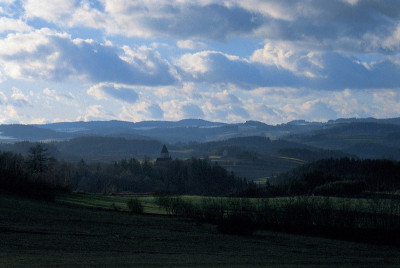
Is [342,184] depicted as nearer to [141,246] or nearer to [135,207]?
[135,207]

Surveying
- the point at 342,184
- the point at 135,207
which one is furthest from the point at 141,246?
the point at 342,184

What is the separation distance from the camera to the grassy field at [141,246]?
3200 cm

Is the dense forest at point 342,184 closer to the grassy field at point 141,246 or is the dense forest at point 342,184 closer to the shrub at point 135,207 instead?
the shrub at point 135,207

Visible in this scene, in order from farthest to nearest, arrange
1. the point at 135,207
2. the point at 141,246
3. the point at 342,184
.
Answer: the point at 342,184 → the point at 135,207 → the point at 141,246

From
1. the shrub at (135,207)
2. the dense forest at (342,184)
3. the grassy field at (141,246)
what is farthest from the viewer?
the dense forest at (342,184)

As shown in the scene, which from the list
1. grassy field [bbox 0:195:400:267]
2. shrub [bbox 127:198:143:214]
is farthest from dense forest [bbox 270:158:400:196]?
grassy field [bbox 0:195:400:267]

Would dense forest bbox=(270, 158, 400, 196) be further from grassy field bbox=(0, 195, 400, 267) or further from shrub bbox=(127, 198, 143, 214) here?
grassy field bbox=(0, 195, 400, 267)

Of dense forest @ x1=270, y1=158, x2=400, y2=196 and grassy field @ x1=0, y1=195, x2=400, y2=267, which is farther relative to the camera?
dense forest @ x1=270, y1=158, x2=400, y2=196

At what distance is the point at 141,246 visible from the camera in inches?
1654

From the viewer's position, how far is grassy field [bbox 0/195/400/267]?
3200cm

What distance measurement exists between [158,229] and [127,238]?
531 inches

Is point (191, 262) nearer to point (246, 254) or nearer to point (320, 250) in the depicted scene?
point (246, 254)

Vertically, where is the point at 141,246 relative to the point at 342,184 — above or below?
below

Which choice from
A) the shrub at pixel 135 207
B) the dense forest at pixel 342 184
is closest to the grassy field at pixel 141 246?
the shrub at pixel 135 207
